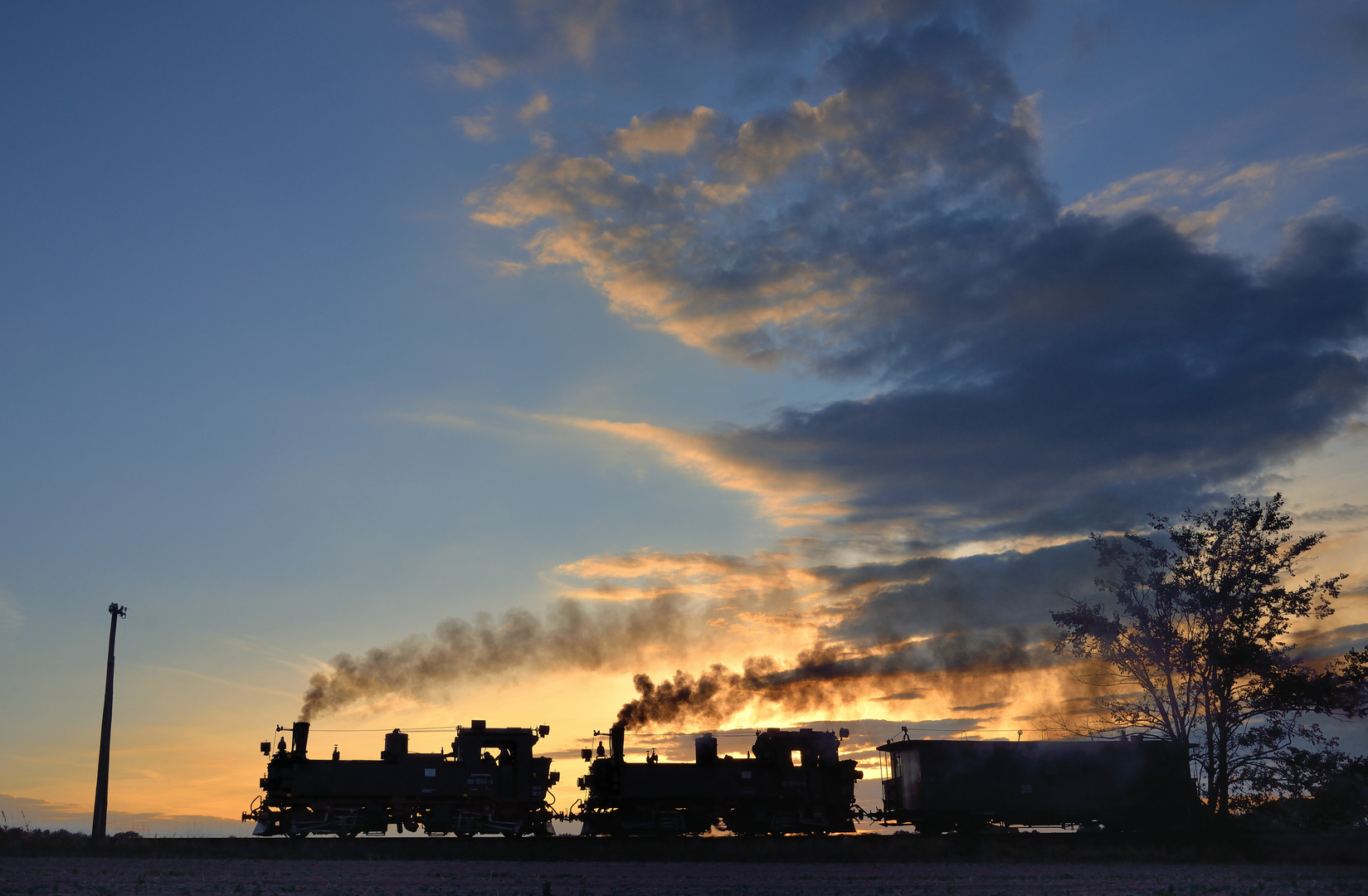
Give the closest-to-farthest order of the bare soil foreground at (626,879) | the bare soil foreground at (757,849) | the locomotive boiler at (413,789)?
the bare soil foreground at (626,879) → the bare soil foreground at (757,849) → the locomotive boiler at (413,789)

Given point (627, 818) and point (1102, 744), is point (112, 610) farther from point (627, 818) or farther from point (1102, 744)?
point (1102, 744)

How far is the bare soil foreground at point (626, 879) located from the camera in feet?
73.8

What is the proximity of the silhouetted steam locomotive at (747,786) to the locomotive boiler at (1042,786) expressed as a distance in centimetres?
4

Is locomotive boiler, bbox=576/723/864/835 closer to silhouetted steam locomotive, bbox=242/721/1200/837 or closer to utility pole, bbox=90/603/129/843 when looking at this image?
silhouetted steam locomotive, bbox=242/721/1200/837

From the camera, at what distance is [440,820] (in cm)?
3659

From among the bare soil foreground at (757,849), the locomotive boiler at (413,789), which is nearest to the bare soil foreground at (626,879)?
the bare soil foreground at (757,849)

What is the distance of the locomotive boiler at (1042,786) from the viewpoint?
3778 cm

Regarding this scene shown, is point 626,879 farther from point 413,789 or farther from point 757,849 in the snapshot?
point 413,789

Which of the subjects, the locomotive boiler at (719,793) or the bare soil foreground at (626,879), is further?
the locomotive boiler at (719,793)

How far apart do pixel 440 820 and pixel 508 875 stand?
37.8ft

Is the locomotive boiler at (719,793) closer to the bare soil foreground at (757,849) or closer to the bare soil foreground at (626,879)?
the bare soil foreground at (757,849)

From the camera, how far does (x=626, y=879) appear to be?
25.6 m

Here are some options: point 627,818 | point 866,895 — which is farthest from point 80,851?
point 866,895

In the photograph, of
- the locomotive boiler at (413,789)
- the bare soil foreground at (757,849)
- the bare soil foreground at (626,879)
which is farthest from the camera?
the locomotive boiler at (413,789)
